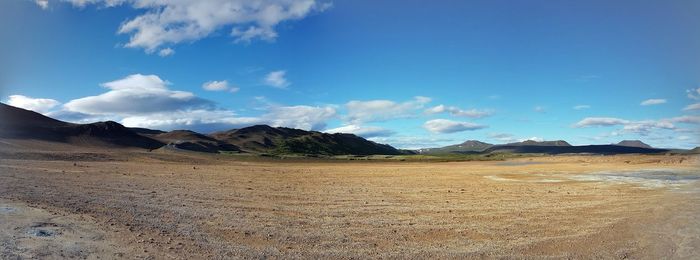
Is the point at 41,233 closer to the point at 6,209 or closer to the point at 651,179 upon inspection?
the point at 6,209

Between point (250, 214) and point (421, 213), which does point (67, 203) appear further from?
point (421, 213)

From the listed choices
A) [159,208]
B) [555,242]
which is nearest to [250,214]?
[159,208]

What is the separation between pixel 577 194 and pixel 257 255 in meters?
18.2

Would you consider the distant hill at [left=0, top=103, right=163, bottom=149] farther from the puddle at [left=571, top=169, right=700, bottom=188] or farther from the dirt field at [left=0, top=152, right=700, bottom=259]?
the puddle at [left=571, top=169, right=700, bottom=188]

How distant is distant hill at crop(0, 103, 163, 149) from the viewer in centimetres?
11065

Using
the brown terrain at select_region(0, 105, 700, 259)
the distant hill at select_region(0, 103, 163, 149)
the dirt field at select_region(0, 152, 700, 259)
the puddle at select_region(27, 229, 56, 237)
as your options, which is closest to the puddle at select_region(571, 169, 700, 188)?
the brown terrain at select_region(0, 105, 700, 259)

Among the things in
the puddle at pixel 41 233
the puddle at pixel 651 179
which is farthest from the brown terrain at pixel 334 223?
the puddle at pixel 651 179

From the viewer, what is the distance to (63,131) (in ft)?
421

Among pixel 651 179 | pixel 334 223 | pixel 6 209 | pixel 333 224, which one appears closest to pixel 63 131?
pixel 6 209

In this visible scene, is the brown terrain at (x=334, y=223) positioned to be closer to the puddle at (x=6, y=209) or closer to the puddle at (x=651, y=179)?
the puddle at (x=6, y=209)

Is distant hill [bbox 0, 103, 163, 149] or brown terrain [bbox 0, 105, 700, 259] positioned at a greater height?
distant hill [bbox 0, 103, 163, 149]

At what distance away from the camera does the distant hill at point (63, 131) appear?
111m

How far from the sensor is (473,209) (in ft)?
61.7

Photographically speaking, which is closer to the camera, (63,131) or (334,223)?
(334,223)
